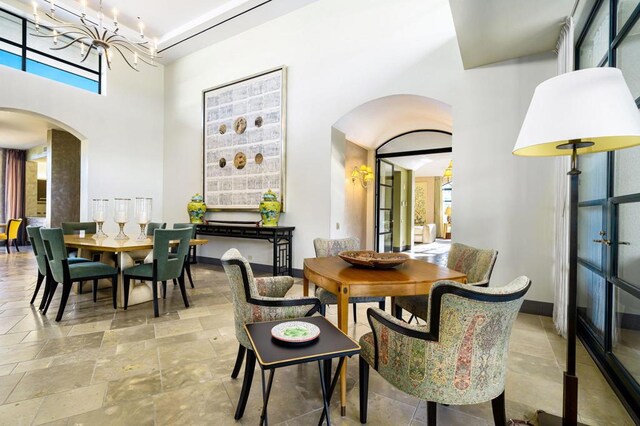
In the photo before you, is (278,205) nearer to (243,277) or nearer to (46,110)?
(243,277)

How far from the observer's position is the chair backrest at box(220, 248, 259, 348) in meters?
1.69

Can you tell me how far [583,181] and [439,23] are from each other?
268cm

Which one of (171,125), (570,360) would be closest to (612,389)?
(570,360)

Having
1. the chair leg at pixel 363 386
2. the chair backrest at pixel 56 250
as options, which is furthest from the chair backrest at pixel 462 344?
the chair backrest at pixel 56 250

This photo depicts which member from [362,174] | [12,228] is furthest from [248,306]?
[12,228]

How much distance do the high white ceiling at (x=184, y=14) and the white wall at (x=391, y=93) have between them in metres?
0.22

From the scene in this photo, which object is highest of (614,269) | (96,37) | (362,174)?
(96,37)

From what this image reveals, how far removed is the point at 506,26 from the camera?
9.30 feet

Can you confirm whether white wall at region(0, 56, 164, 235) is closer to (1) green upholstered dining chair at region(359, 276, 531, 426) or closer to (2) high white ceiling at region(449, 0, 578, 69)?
(2) high white ceiling at region(449, 0, 578, 69)

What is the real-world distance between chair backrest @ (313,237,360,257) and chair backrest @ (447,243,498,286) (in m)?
0.95

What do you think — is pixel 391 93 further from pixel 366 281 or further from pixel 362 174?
pixel 366 281

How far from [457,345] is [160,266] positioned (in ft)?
10.3

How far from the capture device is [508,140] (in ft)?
11.8

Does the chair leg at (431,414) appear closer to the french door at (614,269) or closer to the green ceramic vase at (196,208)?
the french door at (614,269)
